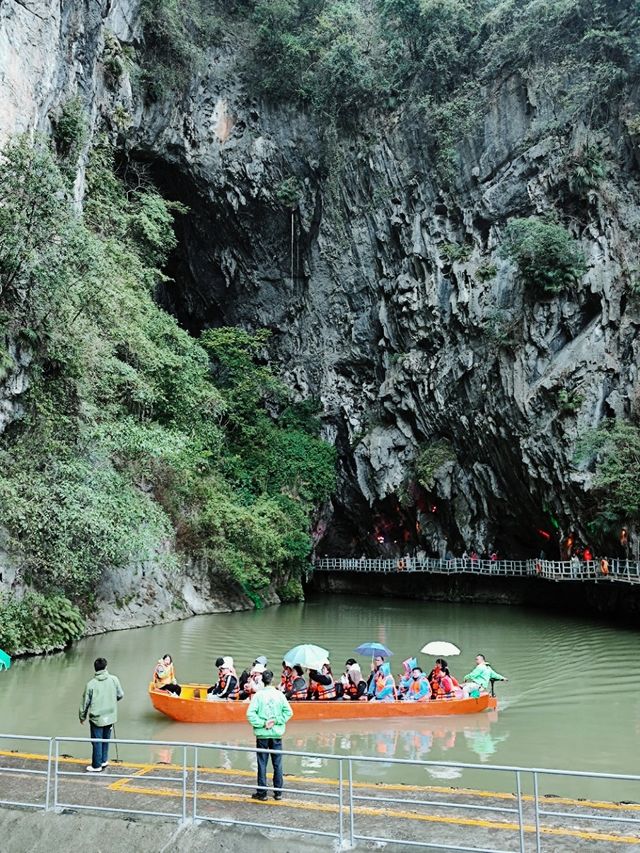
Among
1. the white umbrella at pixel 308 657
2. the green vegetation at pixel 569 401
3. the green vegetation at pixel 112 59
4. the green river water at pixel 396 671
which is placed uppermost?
the green vegetation at pixel 112 59

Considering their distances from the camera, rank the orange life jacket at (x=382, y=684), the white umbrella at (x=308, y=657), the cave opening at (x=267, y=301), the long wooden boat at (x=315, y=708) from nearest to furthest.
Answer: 1. the long wooden boat at (x=315, y=708)
2. the white umbrella at (x=308, y=657)
3. the orange life jacket at (x=382, y=684)
4. the cave opening at (x=267, y=301)

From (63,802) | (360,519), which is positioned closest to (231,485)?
(360,519)

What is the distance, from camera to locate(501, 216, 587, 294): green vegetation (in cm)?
2562

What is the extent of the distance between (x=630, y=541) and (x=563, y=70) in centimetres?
1902

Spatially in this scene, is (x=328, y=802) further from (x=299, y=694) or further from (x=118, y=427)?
(x=118, y=427)

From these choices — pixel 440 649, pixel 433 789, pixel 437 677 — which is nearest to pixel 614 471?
pixel 440 649

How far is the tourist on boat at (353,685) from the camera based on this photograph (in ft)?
38.3

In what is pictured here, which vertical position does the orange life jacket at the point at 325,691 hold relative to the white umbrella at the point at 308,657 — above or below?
below

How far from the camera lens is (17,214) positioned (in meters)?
15.8

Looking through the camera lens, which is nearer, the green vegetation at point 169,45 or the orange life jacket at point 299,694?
the orange life jacket at point 299,694

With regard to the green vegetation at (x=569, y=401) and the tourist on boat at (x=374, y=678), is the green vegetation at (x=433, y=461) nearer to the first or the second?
the green vegetation at (x=569, y=401)

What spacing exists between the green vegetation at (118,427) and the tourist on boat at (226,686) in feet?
20.1

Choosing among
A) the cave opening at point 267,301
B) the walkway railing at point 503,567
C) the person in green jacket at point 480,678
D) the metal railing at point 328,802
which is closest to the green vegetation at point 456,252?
the cave opening at point 267,301

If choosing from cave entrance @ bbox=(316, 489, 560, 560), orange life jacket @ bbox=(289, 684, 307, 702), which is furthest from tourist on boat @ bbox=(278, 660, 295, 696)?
cave entrance @ bbox=(316, 489, 560, 560)
